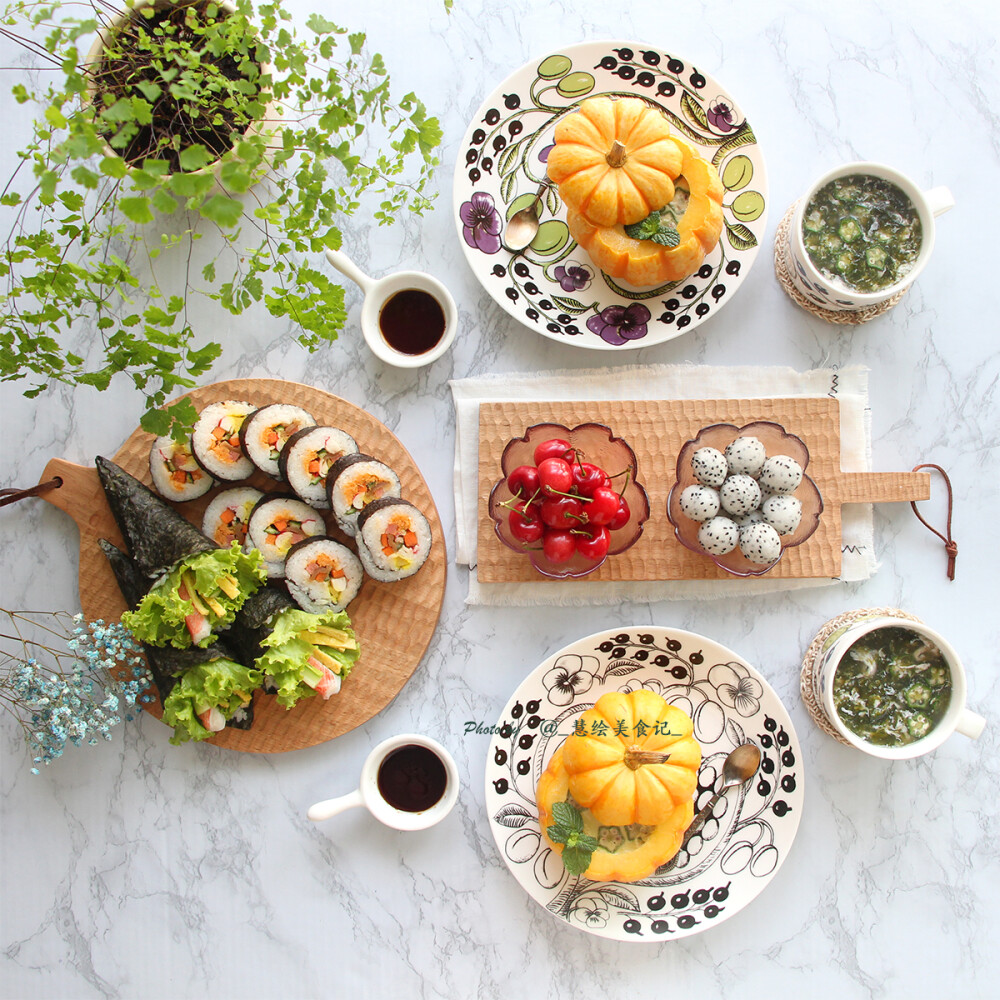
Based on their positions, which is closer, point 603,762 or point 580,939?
point 603,762

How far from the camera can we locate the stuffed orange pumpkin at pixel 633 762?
1855mm

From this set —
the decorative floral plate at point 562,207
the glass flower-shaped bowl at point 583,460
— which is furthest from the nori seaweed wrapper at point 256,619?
the decorative floral plate at point 562,207

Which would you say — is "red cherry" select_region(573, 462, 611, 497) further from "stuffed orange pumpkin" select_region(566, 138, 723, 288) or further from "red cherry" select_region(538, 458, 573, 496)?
"stuffed orange pumpkin" select_region(566, 138, 723, 288)

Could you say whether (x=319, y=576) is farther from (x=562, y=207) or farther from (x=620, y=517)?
(x=562, y=207)

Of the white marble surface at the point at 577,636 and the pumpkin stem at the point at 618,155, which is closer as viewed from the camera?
the pumpkin stem at the point at 618,155

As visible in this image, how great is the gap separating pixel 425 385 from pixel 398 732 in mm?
912

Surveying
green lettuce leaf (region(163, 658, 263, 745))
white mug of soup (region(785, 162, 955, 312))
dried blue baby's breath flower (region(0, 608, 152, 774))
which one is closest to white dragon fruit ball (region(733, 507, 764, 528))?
white mug of soup (region(785, 162, 955, 312))

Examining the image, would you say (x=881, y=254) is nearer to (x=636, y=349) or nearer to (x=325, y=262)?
(x=636, y=349)

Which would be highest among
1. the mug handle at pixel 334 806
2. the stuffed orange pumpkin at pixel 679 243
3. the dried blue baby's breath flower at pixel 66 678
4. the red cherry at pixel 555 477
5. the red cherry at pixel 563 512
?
the stuffed orange pumpkin at pixel 679 243

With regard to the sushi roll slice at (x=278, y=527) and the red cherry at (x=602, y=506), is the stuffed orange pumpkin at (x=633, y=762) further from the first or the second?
the sushi roll slice at (x=278, y=527)

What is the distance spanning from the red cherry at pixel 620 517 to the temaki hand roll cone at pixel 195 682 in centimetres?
91

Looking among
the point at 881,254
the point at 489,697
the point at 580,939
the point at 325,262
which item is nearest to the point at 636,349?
the point at 881,254

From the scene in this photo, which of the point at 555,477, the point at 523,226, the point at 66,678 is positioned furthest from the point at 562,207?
the point at 66,678

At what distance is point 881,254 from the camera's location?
1975 millimetres
